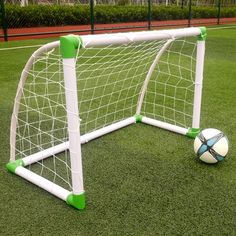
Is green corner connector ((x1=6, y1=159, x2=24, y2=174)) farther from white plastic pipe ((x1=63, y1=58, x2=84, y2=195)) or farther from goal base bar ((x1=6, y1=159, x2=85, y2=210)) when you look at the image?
white plastic pipe ((x1=63, y1=58, x2=84, y2=195))

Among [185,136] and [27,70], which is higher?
[27,70]

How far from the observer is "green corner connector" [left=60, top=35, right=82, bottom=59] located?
6.80 feet

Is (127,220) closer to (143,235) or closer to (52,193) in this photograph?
(143,235)

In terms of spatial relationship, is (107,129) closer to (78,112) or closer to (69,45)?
(78,112)

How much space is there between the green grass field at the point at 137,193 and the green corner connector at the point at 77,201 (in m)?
0.04

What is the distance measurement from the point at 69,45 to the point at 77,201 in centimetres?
104

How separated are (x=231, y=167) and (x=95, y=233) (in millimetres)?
1433

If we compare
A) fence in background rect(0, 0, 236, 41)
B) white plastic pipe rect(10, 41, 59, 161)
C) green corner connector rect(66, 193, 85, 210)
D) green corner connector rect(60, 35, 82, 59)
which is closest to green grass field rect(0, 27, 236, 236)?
green corner connector rect(66, 193, 85, 210)

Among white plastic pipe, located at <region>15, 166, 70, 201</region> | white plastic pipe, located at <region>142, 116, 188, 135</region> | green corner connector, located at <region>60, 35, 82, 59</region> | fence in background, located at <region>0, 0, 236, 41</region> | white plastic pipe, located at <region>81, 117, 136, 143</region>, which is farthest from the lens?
fence in background, located at <region>0, 0, 236, 41</region>

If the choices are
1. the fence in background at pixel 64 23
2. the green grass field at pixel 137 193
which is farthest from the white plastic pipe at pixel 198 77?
the fence in background at pixel 64 23

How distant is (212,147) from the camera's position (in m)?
2.96

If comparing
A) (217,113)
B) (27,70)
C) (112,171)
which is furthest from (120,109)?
(27,70)

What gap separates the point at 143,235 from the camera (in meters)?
2.12

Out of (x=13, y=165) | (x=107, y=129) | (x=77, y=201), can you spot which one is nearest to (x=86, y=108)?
(x=107, y=129)
